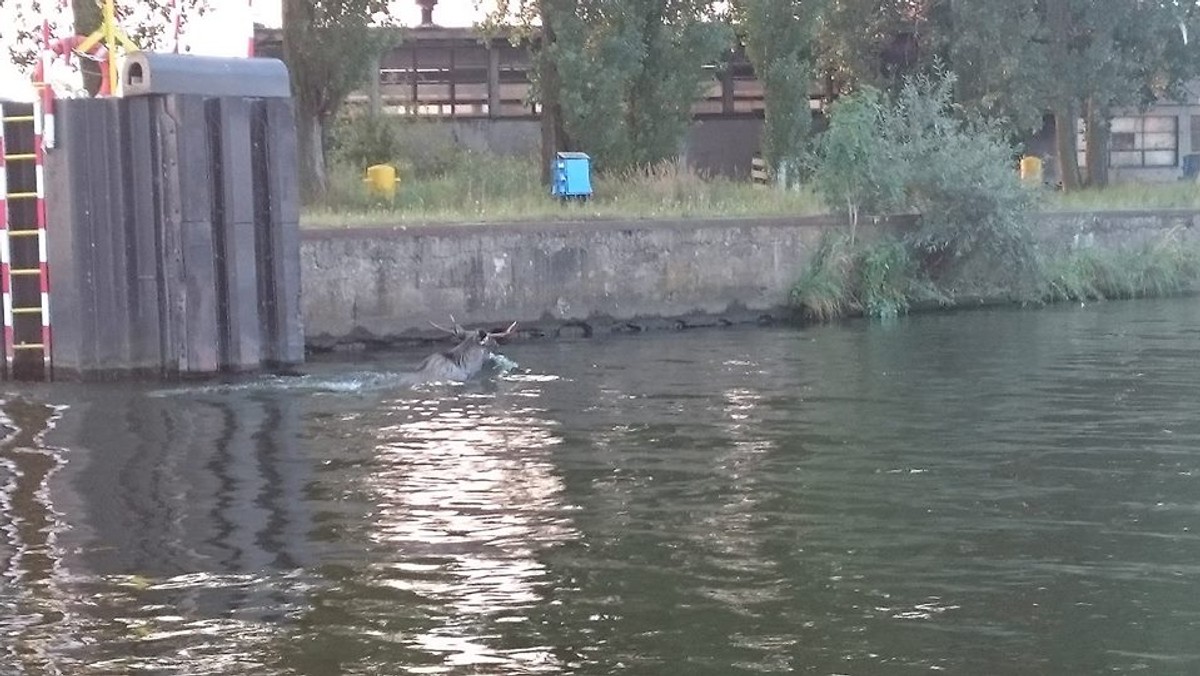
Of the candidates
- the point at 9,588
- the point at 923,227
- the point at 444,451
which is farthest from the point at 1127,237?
the point at 9,588

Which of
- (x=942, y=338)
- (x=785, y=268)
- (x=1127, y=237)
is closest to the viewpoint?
(x=942, y=338)

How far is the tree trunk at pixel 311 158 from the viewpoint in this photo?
99.6 ft

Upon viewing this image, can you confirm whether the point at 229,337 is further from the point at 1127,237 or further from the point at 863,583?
the point at 1127,237

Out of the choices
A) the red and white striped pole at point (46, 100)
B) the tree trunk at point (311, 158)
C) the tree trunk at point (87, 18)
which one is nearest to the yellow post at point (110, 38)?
the red and white striped pole at point (46, 100)

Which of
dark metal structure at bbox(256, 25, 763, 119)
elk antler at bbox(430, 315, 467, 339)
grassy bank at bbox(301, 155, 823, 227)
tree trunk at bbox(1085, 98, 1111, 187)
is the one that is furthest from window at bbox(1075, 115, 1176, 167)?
elk antler at bbox(430, 315, 467, 339)

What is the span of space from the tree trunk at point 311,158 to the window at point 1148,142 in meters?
29.1

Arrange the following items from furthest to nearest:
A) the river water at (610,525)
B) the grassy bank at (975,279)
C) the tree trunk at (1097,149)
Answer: the tree trunk at (1097,149)
the grassy bank at (975,279)
the river water at (610,525)

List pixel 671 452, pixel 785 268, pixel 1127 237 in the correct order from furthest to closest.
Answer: pixel 1127 237
pixel 785 268
pixel 671 452

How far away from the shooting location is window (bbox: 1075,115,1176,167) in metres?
52.7

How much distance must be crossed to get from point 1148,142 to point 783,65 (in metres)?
20.7

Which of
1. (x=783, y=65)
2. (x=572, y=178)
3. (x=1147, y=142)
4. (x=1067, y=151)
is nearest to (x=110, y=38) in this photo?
(x=572, y=178)

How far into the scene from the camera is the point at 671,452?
15469 mm

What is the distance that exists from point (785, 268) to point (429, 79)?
18.2 meters

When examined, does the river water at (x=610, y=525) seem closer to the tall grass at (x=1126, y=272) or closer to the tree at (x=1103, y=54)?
the tall grass at (x=1126, y=272)
